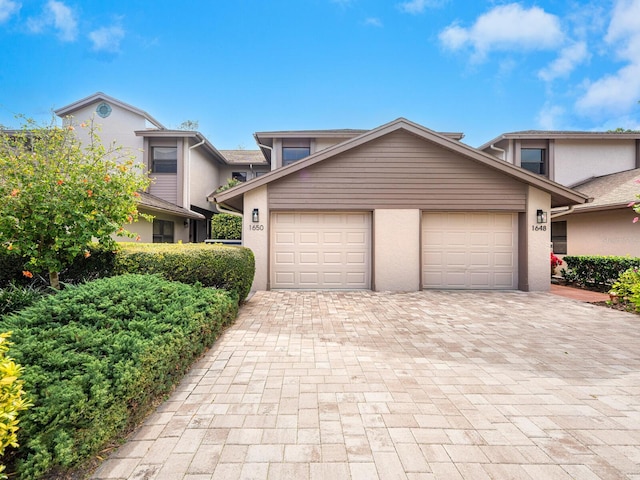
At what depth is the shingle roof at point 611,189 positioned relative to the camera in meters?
9.71

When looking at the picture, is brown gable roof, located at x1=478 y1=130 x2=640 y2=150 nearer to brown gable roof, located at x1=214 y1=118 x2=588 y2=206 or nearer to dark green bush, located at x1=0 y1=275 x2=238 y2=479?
brown gable roof, located at x1=214 y1=118 x2=588 y2=206

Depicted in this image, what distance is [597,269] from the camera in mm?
9000

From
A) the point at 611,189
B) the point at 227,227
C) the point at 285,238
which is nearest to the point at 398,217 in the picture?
the point at 285,238

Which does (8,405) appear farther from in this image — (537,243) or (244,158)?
(244,158)

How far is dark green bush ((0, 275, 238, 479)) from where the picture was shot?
70.2 inches

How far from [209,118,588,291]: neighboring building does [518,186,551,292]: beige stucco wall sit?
0.03m

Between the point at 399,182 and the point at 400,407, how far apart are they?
706 cm

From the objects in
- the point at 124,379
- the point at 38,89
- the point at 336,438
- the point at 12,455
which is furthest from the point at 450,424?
the point at 38,89

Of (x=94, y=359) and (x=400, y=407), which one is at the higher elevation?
(x=94, y=359)

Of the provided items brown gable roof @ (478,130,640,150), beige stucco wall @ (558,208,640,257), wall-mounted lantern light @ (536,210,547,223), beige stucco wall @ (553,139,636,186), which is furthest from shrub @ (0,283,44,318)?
beige stucco wall @ (553,139,636,186)

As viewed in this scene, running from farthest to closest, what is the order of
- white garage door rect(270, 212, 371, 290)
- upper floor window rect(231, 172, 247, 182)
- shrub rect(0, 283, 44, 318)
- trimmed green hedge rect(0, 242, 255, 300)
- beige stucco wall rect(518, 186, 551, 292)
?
upper floor window rect(231, 172, 247, 182) < white garage door rect(270, 212, 371, 290) < beige stucco wall rect(518, 186, 551, 292) < trimmed green hedge rect(0, 242, 255, 300) < shrub rect(0, 283, 44, 318)

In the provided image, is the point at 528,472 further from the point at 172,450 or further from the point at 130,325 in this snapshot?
the point at 130,325

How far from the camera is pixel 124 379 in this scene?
226cm

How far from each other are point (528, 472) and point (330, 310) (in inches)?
180
